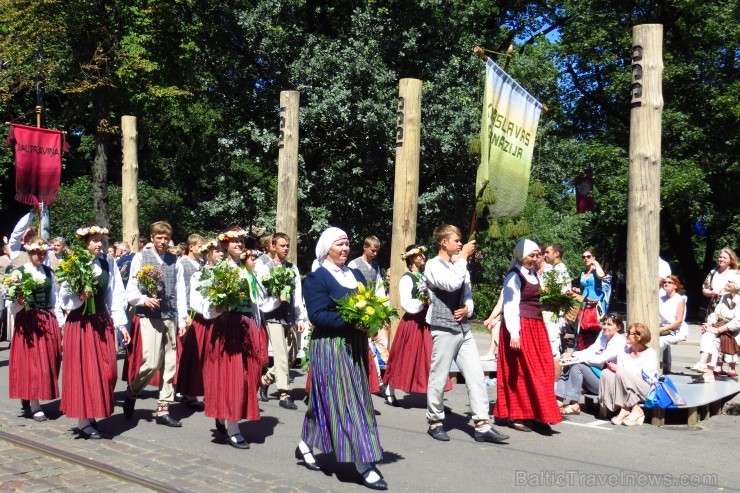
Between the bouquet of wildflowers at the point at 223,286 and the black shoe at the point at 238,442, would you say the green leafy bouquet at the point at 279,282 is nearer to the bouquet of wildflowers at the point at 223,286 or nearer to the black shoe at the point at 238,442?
the bouquet of wildflowers at the point at 223,286

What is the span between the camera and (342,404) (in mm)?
6395

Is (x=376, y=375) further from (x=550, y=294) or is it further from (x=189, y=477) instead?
(x=189, y=477)

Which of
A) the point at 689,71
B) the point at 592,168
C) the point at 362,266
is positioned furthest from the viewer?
the point at 592,168

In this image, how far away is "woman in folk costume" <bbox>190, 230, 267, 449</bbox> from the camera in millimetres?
7406

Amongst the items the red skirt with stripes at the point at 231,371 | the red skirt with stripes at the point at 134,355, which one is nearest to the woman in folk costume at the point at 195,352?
the red skirt with stripes at the point at 134,355

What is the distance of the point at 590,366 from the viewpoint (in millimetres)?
9461

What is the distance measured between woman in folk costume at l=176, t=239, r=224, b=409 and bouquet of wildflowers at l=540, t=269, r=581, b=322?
10.5ft

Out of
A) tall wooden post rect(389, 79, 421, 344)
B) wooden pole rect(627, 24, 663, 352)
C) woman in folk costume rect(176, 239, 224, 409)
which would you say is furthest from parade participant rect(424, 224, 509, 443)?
tall wooden post rect(389, 79, 421, 344)

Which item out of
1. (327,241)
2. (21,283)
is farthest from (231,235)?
(21,283)

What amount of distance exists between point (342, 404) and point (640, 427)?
3.75 metres

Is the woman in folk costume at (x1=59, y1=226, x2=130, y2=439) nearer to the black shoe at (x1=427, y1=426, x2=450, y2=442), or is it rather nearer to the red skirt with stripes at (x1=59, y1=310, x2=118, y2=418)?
the red skirt with stripes at (x1=59, y1=310, x2=118, y2=418)

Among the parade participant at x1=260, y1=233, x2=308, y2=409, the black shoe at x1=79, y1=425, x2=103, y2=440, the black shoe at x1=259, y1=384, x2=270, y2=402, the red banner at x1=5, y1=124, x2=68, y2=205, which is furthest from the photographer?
the red banner at x1=5, y1=124, x2=68, y2=205

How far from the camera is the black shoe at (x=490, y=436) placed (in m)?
7.86

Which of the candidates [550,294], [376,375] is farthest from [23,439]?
[550,294]
